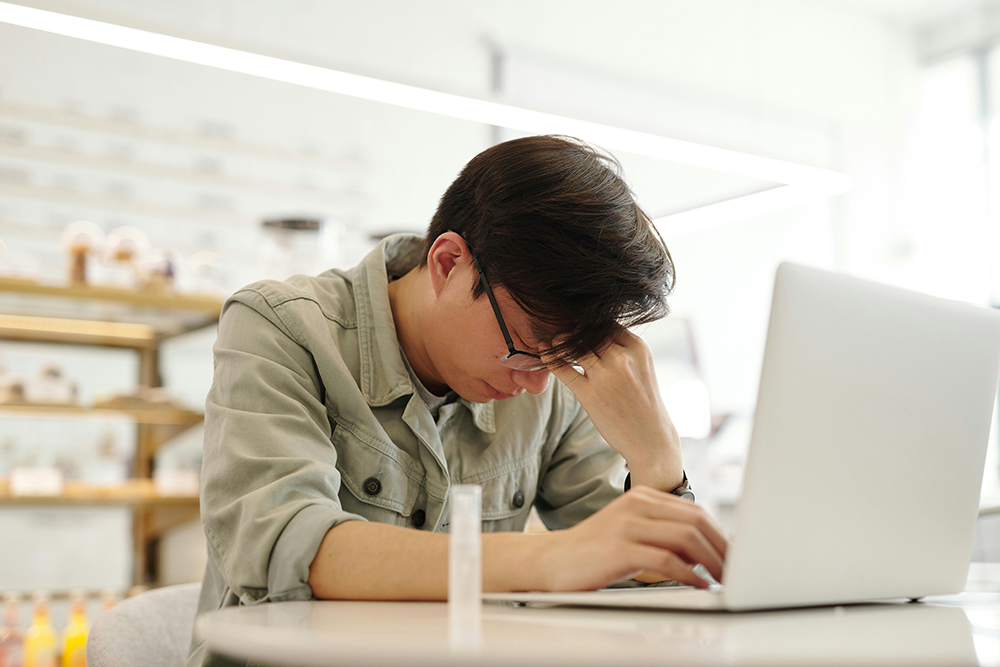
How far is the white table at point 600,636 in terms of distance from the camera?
1.56 feet

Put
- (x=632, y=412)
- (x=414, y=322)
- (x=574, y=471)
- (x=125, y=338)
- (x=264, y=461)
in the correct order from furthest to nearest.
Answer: (x=125, y=338) < (x=574, y=471) < (x=414, y=322) < (x=632, y=412) < (x=264, y=461)

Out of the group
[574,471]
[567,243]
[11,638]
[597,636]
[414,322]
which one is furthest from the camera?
[11,638]

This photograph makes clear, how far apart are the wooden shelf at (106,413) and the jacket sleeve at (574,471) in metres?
1.79

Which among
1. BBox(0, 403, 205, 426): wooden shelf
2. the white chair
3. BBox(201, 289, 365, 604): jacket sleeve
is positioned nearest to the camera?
BBox(201, 289, 365, 604): jacket sleeve

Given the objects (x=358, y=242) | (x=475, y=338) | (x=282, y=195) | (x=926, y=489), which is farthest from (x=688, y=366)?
(x=926, y=489)

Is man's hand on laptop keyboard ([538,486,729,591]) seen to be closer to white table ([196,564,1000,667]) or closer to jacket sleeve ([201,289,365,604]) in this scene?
white table ([196,564,1000,667])

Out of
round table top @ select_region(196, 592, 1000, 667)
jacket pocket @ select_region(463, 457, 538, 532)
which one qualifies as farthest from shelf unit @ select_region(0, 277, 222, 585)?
round table top @ select_region(196, 592, 1000, 667)

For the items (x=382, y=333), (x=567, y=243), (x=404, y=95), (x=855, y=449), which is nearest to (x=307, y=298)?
(x=382, y=333)

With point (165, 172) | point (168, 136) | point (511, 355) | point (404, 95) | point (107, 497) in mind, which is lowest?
point (107, 497)

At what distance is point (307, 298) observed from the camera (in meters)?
1.15

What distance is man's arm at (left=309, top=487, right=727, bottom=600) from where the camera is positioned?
28.6 inches

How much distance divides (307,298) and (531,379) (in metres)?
0.31

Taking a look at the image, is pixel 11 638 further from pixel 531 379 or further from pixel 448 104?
pixel 531 379

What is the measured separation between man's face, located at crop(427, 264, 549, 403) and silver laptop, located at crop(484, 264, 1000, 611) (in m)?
0.42
